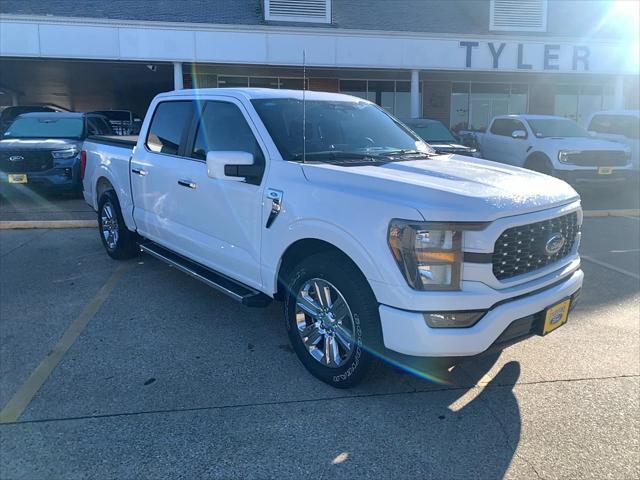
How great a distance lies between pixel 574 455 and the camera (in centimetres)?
292

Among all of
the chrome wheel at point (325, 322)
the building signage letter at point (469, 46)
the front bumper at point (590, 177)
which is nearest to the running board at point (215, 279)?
the chrome wheel at point (325, 322)

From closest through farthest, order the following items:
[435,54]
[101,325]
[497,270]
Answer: [497,270]
[101,325]
[435,54]

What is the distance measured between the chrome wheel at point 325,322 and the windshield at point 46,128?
961cm

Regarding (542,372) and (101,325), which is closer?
(542,372)

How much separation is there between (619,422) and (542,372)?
2.20 ft

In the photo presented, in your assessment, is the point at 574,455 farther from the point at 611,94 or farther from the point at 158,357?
the point at 611,94

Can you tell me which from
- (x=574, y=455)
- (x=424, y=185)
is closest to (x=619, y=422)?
(x=574, y=455)

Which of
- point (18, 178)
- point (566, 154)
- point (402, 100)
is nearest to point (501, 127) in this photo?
point (566, 154)

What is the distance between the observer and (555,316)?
342 cm

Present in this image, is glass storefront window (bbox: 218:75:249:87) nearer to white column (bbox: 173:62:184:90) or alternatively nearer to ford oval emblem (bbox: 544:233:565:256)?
white column (bbox: 173:62:184:90)

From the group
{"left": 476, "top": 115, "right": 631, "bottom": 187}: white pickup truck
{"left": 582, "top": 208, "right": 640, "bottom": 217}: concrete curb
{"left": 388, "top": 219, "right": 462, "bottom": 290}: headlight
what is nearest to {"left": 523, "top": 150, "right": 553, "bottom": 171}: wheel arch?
{"left": 476, "top": 115, "right": 631, "bottom": 187}: white pickup truck

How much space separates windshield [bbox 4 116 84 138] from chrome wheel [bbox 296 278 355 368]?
9609 millimetres

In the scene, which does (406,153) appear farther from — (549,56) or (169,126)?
(549,56)

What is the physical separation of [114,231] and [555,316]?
16.8 ft
